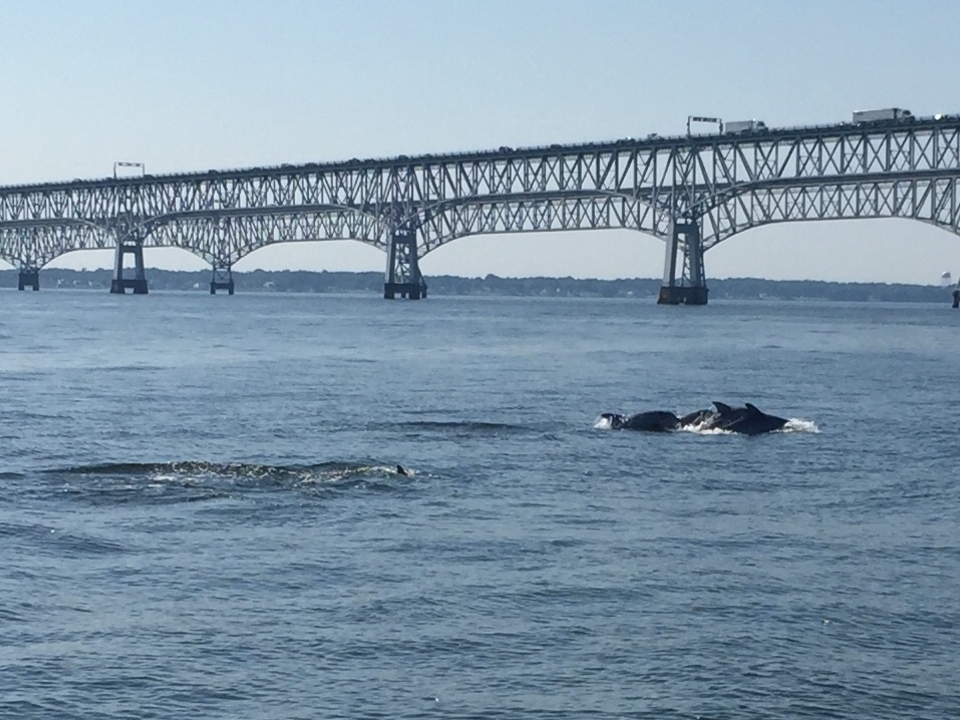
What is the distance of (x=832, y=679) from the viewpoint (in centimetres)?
1625

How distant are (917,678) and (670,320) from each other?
11731 centimetres

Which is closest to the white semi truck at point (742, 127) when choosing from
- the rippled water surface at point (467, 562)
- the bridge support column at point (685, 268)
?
the bridge support column at point (685, 268)

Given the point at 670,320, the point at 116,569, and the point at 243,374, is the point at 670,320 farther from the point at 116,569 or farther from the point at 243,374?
the point at 116,569

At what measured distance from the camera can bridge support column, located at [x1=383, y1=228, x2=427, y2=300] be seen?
589 ft

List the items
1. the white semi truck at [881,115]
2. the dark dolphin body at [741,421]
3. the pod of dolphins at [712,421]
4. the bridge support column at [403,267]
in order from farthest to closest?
the bridge support column at [403,267] → the white semi truck at [881,115] → the pod of dolphins at [712,421] → the dark dolphin body at [741,421]

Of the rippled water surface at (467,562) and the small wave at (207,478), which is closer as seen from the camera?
the rippled water surface at (467,562)

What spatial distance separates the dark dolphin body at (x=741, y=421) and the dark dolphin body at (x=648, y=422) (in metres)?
0.75

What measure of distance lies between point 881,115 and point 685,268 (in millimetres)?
26372

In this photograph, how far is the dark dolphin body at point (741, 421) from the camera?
127ft

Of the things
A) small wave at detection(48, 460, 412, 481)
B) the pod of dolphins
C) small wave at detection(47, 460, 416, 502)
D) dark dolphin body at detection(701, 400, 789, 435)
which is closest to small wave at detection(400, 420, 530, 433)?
the pod of dolphins

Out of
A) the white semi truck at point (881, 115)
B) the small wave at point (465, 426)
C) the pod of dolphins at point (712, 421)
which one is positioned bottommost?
the small wave at point (465, 426)

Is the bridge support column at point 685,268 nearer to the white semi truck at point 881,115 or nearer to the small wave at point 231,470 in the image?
the white semi truck at point 881,115

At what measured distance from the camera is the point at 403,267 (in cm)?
18850

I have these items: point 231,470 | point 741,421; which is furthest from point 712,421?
point 231,470
